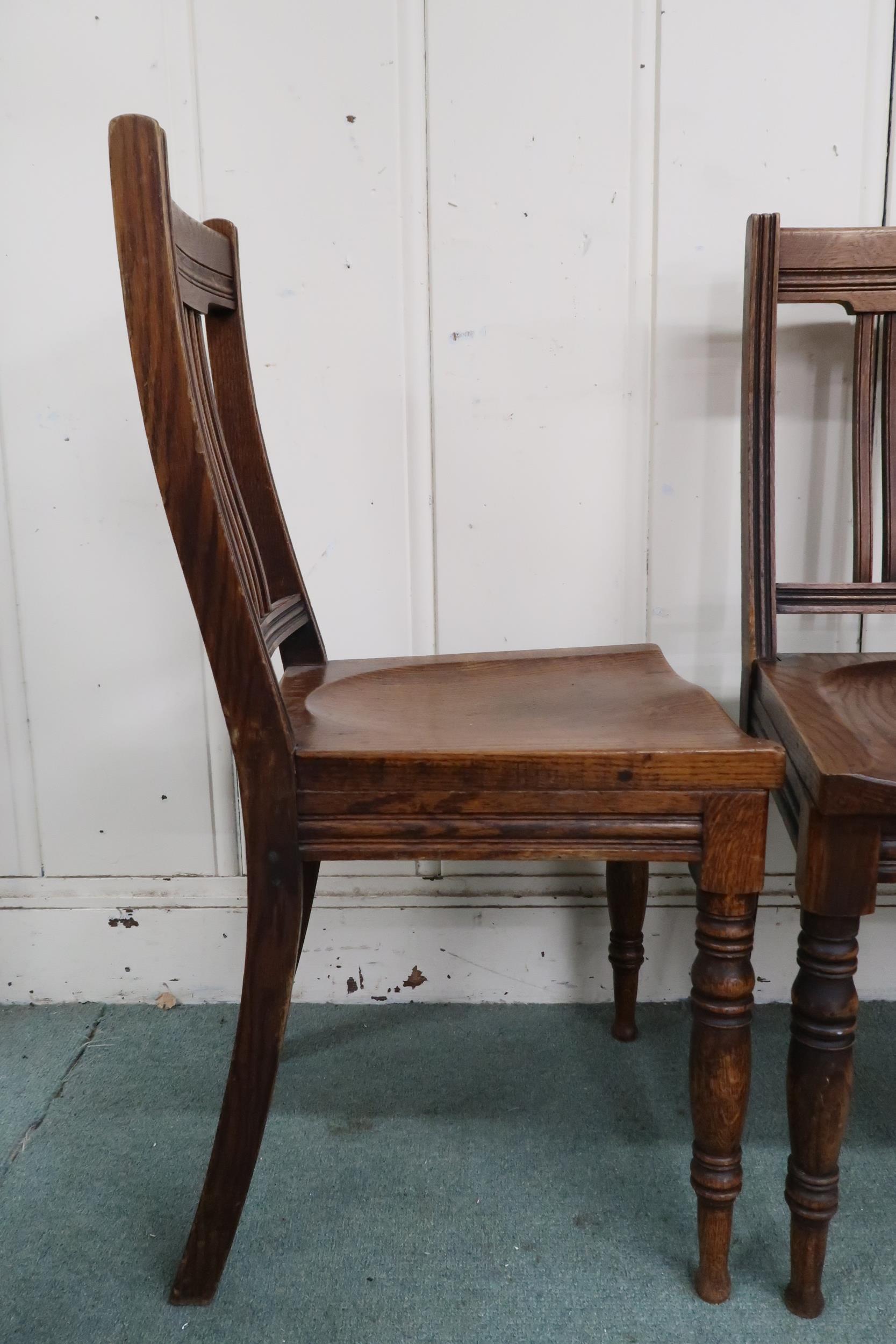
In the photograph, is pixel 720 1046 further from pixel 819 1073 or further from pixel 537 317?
pixel 537 317

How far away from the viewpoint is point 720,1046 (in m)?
0.82

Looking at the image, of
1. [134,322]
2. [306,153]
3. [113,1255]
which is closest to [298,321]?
[306,153]

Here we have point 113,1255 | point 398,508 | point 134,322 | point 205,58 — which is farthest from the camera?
point 398,508

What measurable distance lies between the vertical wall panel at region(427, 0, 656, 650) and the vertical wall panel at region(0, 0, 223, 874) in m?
0.37

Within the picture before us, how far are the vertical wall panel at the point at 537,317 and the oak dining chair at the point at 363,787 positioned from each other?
43 cm

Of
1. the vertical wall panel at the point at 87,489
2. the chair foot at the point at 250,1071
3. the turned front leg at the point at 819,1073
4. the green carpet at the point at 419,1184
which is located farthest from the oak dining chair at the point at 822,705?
the vertical wall panel at the point at 87,489

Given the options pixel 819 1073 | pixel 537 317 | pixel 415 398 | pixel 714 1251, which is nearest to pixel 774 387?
pixel 537 317

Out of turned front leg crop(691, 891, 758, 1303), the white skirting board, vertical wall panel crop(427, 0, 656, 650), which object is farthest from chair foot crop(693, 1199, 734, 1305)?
vertical wall panel crop(427, 0, 656, 650)

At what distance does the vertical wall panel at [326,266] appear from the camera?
3.96 feet

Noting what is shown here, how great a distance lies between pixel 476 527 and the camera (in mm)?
1315

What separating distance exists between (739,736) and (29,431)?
3.30 ft

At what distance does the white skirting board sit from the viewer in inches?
54.5

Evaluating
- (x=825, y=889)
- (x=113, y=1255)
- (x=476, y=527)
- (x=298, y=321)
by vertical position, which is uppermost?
(x=298, y=321)

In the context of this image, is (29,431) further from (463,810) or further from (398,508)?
(463,810)
